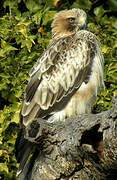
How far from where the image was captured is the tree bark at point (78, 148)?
352cm

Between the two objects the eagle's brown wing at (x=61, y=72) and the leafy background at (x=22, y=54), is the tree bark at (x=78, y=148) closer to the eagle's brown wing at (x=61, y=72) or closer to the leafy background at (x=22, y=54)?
the eagle's brown wing at (x=61, y=72)

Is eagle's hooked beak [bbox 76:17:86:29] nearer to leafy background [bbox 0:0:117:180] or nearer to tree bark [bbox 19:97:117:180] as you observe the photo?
leafy background [bbox 0:0:117:180]

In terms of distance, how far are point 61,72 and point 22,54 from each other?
923 millimetres

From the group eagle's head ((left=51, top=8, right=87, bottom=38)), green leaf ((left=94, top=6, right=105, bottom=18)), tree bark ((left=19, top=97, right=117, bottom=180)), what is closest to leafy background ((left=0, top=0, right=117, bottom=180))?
green leaf ((left=94, top=6, right=105, bottom=18))

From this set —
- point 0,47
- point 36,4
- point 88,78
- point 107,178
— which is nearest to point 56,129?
point 107,178

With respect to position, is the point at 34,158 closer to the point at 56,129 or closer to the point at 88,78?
the point at 56,129

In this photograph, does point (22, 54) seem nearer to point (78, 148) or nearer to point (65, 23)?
point (65, 23)

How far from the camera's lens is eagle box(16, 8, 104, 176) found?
5289 millimetres

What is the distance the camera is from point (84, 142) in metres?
3.79

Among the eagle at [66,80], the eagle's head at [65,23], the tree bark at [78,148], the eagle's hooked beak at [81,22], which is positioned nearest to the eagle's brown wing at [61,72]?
the eagle at [66,80]

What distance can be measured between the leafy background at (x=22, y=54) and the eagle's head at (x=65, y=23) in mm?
151

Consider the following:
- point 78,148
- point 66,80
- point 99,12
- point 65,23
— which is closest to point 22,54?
point 65,23

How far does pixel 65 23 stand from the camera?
6.41m

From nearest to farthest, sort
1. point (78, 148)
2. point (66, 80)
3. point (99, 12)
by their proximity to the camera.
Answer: point (78, 148) → point (66, 80) → point (99, 12)
